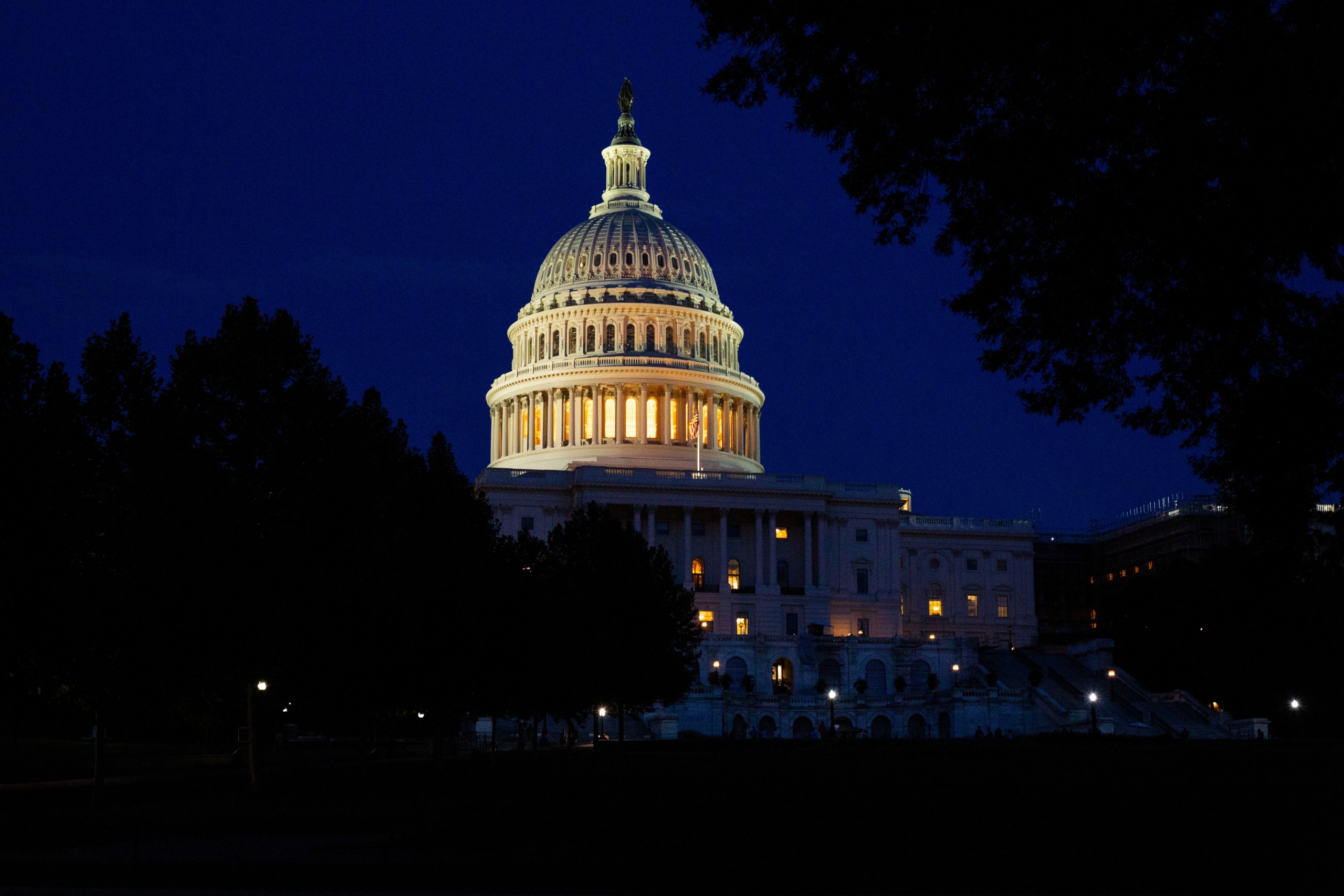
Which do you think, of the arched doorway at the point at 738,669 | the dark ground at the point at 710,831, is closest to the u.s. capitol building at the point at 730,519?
the arched doorway at the point at 738,669

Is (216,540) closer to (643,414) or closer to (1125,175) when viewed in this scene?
(1125,175)

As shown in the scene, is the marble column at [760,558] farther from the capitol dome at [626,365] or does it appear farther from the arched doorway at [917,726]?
the arched doorway at [917,726]

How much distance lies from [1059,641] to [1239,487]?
5174 inches

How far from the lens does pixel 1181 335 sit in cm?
1894

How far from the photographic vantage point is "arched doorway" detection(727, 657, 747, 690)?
112m

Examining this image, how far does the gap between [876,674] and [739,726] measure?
2092cm

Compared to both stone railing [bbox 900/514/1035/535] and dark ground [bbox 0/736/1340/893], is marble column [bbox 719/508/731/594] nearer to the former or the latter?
stone railing [bbox 900/514/1035/535]

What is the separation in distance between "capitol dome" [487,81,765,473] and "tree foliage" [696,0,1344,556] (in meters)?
121

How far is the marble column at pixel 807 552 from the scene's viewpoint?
134 m

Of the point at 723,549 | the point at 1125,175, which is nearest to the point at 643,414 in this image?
the point at 723,549

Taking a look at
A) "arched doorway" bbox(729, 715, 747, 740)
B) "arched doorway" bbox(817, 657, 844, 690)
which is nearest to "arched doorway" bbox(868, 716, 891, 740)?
"arched doorway" bbox(729, 715, 747, 740)

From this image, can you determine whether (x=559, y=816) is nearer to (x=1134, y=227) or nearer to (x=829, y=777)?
(x=829, y=777)

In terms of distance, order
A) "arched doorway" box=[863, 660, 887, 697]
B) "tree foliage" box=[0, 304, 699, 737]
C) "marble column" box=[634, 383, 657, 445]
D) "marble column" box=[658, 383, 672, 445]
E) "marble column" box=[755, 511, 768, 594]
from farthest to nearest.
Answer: "marble column" box=[634, 383, 657, 445], "marble column" box=[658, 383, 672, 445], "marble column" box=[755, 511, 768, 594], "arched doorway" box=[863, 660, 887, 697], "tree foliage" box=[0, 304, 699, 737]

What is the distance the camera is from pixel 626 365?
152m
